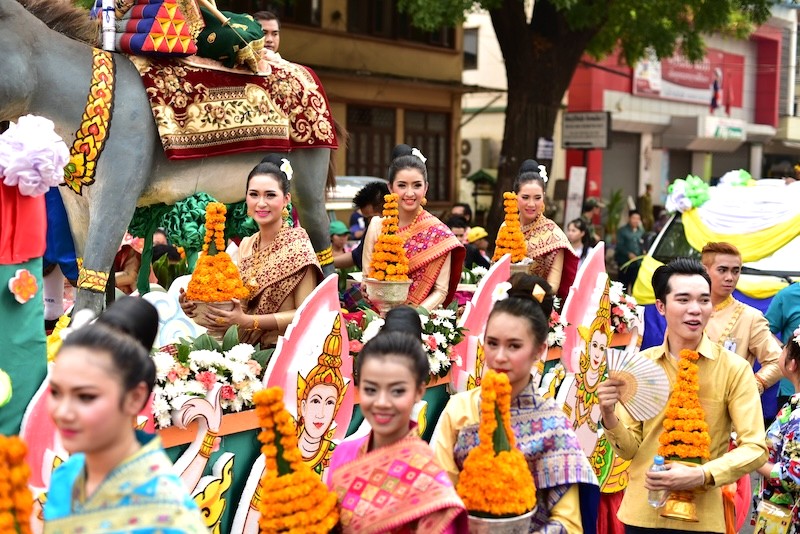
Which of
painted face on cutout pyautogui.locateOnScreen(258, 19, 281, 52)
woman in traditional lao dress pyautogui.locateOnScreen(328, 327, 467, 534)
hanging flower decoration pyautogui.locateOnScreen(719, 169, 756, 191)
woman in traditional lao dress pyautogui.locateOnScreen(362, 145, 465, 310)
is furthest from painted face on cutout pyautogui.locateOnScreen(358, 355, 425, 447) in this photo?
hanging flower decoration pyautogui.locateOnScreen(719, 169, 756, 191)

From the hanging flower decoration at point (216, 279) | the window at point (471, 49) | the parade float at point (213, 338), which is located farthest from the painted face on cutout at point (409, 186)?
the window at point (471, 49)

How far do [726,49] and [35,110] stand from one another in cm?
2774

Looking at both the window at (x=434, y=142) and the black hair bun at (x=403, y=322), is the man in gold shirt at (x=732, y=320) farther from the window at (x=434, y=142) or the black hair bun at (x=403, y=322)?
the window at (x=434, y=142)

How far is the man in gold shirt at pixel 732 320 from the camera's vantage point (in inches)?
216

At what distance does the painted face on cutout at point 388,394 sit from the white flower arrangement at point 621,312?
397 cm

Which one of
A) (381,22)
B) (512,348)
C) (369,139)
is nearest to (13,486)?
(512,348)

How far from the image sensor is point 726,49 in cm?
3008

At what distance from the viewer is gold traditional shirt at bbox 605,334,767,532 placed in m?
3.64

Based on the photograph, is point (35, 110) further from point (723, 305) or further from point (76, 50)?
point (723, 305)

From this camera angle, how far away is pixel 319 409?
4496 millimetres

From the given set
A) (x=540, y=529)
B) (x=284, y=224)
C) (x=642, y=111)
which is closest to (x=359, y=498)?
(x=540, y=529)

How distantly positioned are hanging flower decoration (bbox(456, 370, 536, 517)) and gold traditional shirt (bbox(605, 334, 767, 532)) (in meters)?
1.03

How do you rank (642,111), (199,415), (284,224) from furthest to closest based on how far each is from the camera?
(642,111) < (284,224) < (199,415)

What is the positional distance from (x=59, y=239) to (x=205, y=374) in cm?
209
